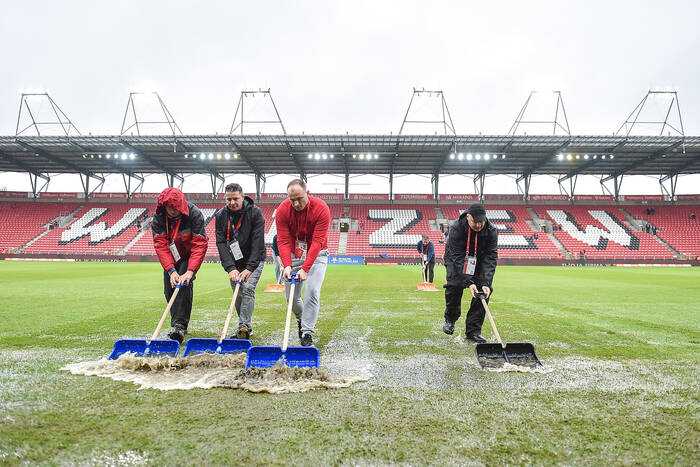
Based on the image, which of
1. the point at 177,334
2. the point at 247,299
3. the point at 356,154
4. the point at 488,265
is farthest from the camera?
the point at 356,154

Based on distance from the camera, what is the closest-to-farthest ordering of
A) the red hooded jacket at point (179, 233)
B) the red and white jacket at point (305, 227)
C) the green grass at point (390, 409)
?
the green grass at point (390, 409), the red and white jacket at point (305, 227), the red hooded jacket at point (179, 233)

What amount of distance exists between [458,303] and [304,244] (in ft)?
7.74

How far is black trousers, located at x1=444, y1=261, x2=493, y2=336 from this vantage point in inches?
186

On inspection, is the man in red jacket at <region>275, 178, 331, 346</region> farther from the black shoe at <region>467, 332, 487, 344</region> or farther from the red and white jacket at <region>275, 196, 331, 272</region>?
the black shoe at <region>467, 332, 487, 344</region>

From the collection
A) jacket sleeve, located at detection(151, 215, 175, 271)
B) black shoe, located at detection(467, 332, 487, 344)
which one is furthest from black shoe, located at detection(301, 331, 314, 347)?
black shoe, located at detection(467, 332, 487, 344)

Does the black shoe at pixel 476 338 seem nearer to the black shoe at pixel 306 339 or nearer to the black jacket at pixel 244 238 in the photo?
the black shoe at pixel 306 339

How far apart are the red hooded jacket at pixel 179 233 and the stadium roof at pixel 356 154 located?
26035 millimetres

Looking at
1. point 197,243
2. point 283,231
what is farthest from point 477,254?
point 197,243

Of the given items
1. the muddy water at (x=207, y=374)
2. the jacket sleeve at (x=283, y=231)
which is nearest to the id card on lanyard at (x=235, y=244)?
the jacket sleeve at (x=283, y=231)

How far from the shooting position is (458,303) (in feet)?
16.1

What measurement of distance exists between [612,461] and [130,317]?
21.8 feet

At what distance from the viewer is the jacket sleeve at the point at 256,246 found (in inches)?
192

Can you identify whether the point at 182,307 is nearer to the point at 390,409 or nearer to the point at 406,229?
the point at 390,409
